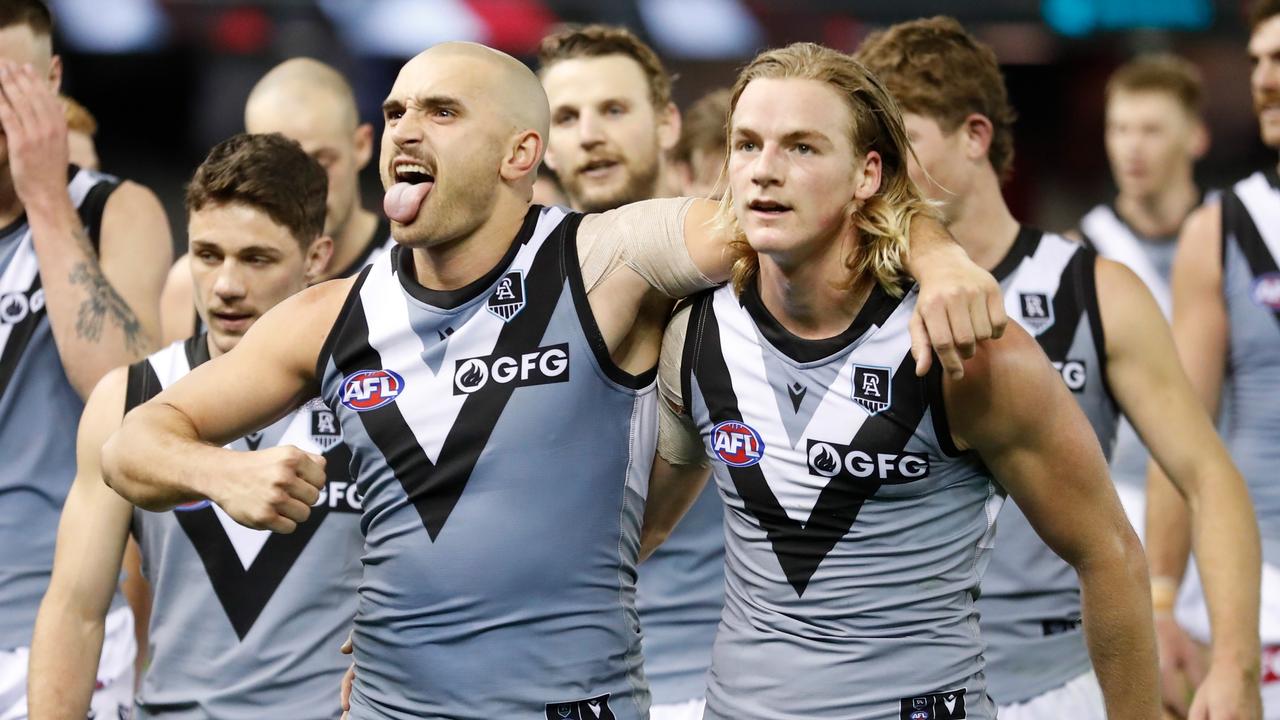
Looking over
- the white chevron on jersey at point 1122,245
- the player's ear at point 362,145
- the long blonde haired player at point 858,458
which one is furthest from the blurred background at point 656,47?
the long blonde haired player at point 858,458

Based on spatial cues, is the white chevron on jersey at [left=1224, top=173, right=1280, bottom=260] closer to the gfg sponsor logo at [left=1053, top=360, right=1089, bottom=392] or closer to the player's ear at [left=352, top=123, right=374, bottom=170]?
the gfg sponsor logo at [left=1053, top=360, right=1089, bottom=392]

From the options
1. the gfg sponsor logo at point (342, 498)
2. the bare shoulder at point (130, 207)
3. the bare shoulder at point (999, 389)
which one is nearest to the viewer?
the bare shoulder at point (999, 389)

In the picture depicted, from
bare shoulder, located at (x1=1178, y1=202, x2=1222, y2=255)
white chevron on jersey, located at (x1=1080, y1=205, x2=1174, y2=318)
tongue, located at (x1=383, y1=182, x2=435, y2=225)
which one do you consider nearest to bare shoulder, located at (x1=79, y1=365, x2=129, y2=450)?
tongue, located at (x1=383, y1=182, x2=435, y2=225)

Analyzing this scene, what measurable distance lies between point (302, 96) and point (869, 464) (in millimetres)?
3506

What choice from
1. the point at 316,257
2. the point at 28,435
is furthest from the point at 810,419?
the point at 28,435

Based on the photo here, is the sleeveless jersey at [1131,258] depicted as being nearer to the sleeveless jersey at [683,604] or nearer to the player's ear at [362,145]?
the player's ear at [362,145]

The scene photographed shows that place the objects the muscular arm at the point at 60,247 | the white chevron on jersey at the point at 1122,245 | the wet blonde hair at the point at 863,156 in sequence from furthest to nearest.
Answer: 1. the white chevron on jersey at the point at 1122,245
2. the muscular arm at the point at 60,247
3. the wet blonde hair at the point at 863,156

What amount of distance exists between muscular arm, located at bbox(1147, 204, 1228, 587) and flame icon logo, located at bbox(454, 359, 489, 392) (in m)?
2.74

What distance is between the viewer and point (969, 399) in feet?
11.2

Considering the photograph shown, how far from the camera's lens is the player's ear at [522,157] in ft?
12.6

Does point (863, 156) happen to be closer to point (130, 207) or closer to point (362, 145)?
point (130, 207)

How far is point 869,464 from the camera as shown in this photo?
11.5ft

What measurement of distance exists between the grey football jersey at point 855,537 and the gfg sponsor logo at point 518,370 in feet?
1.33

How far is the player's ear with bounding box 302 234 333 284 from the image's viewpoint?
476 cm
